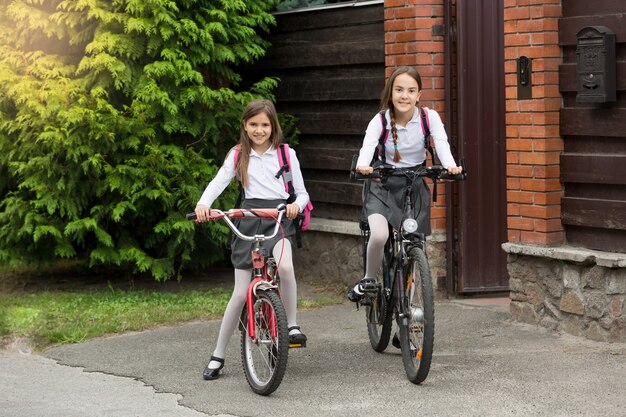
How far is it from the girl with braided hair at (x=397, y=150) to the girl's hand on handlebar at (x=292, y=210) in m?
0.54

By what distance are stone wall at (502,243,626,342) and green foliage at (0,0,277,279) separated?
120 inches

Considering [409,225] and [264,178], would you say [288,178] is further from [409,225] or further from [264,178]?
[409,225]

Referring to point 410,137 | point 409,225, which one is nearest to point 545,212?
point 410,137

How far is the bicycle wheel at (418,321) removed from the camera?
6652 millimetres

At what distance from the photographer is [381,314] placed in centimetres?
762

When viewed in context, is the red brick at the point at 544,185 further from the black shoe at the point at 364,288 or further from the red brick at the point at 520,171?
the black shoe at the point at 364,288

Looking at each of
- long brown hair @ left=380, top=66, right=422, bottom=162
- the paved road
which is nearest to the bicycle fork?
the paved road

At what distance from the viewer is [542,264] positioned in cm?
846

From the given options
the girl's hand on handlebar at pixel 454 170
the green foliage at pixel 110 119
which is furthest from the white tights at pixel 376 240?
the green foliage at pixel 110 119

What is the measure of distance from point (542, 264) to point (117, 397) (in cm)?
318

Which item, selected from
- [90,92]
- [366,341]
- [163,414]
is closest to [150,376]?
[163,414]

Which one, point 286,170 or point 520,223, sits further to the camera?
point 520,223

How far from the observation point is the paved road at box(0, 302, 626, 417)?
6465 mm

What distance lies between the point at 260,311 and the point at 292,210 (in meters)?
0.60
